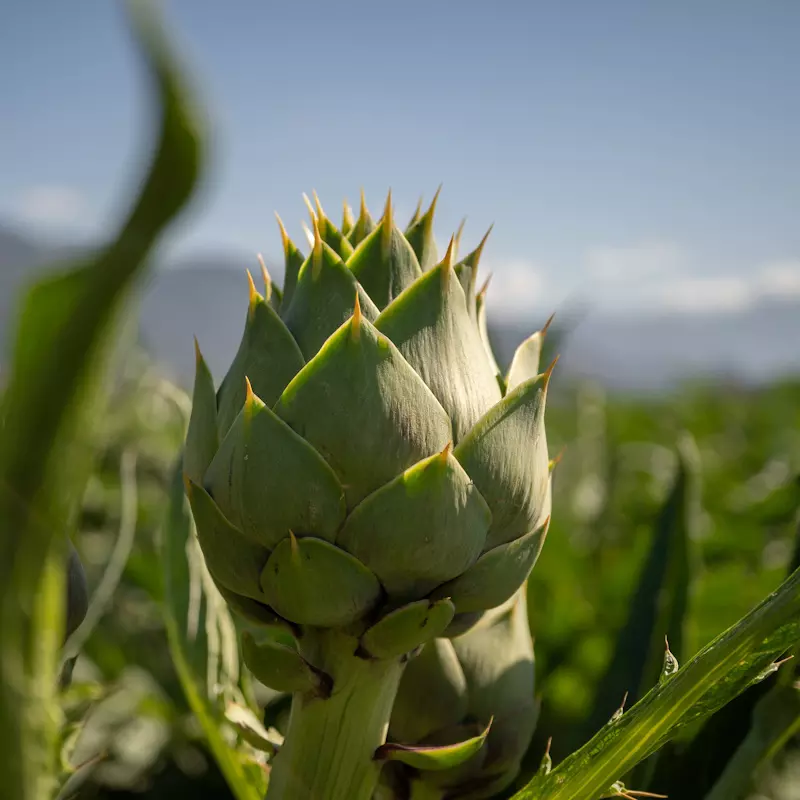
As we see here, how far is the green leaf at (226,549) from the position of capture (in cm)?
27

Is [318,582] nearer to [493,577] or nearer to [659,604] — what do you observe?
[493,577]

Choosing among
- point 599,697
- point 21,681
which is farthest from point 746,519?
point 21,681

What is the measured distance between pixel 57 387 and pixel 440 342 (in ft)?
0.55

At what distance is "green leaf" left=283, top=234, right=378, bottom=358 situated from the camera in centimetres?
28

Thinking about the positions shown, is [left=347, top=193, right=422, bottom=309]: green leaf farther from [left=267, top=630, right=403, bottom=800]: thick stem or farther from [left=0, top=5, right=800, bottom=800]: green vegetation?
[left=267, top=630, right=403, bottom=800]: thick stem

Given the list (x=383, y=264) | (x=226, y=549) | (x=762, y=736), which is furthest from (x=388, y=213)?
(x=762, y=736)

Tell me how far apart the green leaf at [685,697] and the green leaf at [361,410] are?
0.11 metres

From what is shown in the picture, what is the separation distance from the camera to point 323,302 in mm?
289

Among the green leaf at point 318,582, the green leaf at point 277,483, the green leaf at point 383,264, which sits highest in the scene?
the green leaf at point 383,264

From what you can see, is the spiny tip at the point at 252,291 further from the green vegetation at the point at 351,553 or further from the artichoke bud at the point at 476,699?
the artichoke bud at the point at 476,699

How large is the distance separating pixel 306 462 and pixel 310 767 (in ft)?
0.39

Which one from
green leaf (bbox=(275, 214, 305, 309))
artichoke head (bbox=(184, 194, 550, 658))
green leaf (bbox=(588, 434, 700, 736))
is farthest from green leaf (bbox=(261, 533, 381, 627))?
green leaf (bbox=(588, 434, 700, 736))

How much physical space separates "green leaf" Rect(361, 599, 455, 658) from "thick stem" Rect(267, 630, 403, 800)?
21mm

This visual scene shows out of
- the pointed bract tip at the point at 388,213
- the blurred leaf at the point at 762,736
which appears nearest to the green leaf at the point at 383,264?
the pointed bract tip at the point at 388,213
